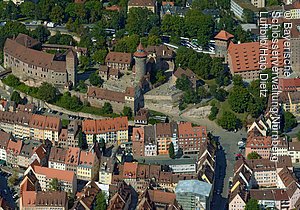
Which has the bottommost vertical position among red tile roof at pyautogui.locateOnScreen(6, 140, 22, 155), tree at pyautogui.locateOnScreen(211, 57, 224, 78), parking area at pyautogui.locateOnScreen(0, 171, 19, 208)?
parking area at pyautogui.locateOnScreen(0, 171, 19, 208)

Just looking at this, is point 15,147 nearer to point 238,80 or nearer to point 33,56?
point 33,56

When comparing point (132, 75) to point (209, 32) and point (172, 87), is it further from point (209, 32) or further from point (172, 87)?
point (209, 32)

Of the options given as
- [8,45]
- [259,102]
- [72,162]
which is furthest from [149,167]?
[8,45]

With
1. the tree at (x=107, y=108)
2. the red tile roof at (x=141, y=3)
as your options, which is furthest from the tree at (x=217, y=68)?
the red tile roof at (x=141, y=3)

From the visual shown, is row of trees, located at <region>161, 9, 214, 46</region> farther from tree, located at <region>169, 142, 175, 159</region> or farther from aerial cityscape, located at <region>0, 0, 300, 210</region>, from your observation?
tree, located at <region>169, 142, 175, 159</region>

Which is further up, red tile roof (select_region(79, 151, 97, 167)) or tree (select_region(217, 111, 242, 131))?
tree (select_region(217, 111, 242, 131))

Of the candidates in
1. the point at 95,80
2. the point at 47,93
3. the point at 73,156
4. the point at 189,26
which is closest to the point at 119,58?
the point at 95,80

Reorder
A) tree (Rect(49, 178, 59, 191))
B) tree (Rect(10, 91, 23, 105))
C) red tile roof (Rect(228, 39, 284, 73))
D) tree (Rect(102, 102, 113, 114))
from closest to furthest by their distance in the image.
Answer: tree (Rect(49, 178, 59, 191)) < tree (Rect(102, 102, 113, 114)) < tree (Rect(10, 91, 23, 105)) < red tile roof (Rect(228, 39, 284, 73))

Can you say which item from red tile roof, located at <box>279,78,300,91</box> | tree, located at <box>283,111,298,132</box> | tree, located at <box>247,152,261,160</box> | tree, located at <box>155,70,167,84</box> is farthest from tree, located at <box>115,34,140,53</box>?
tree, located at <box>247,152,261,160</box>
